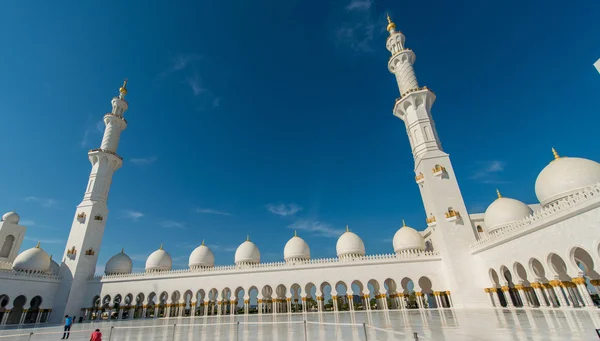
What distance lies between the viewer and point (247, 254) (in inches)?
1195

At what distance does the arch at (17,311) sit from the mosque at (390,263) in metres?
0.10

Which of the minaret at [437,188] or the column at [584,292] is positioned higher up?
the minaret at [437,188]

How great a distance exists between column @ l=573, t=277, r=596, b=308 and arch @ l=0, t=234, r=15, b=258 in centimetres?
4801

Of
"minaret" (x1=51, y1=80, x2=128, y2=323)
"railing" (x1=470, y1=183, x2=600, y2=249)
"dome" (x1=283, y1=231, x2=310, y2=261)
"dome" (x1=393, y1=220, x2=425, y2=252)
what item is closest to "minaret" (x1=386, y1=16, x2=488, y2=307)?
"dome" (x1=393, y1=220, x2=425, y2=252)

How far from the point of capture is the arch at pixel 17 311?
27.2 meters

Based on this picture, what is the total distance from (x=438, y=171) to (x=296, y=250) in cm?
1532

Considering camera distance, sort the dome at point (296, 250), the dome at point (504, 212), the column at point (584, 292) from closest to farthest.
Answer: the column at point (584, 292) → the dome at point (504, 212) → the dome at point (296, 250)

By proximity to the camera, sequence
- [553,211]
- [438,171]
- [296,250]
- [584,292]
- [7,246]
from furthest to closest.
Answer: [7,246] < [296,250] < [438,171] < [553,211] < [584,292]

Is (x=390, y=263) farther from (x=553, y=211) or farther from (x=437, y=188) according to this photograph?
(x=553, y=211)

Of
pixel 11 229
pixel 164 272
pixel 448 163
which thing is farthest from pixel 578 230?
pixel 11 229

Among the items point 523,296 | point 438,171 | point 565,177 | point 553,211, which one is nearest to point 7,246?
point 438,171

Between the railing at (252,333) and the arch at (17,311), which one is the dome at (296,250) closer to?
the railing at (252,333)

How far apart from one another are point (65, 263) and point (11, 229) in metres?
8.77

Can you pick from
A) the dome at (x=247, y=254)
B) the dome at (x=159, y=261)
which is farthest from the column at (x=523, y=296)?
the dome at (x=159, y=261)
